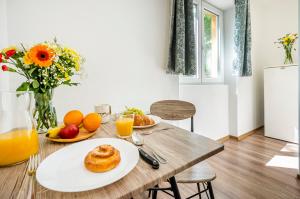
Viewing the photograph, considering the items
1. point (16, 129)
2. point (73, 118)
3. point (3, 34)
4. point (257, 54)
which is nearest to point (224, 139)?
point (257, 54)

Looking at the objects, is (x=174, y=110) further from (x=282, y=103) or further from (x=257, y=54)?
(x=257, y=54)

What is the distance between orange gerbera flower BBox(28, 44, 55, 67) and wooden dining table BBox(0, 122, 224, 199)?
33 cm

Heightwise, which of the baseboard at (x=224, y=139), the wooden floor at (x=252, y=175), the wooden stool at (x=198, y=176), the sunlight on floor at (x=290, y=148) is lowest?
the wooden floor at (x=252, y=175)

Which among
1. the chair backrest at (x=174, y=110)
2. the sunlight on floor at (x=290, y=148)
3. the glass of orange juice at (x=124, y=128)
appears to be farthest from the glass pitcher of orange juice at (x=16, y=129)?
the sunlight on floor at (x=290, y=148)

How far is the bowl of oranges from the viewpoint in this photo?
67 centimetres

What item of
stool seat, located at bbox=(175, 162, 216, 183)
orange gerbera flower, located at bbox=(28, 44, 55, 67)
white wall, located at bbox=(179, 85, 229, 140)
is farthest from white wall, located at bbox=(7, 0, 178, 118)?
stool seat, located at bbox=(175, 162, 216, 183)

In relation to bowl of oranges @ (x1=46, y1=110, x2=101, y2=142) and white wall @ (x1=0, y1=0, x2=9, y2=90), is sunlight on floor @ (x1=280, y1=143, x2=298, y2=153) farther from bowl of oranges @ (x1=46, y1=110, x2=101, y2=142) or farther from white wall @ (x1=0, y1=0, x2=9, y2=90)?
white wall @ (x1=0, y1=0, x2=9, y2=90)

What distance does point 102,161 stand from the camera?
441 mm

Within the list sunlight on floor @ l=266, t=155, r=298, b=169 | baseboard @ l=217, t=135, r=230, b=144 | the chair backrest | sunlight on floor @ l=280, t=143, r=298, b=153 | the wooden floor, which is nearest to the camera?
the chair backrest

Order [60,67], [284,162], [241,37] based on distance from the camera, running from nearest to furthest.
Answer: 1. [60,67]
2. [284,162]
3. [241,37]

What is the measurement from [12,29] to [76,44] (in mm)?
398

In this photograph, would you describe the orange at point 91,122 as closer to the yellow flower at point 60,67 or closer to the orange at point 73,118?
the orange at point 73,118

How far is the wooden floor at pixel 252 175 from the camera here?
57.4 inches

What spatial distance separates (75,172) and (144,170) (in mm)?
190
